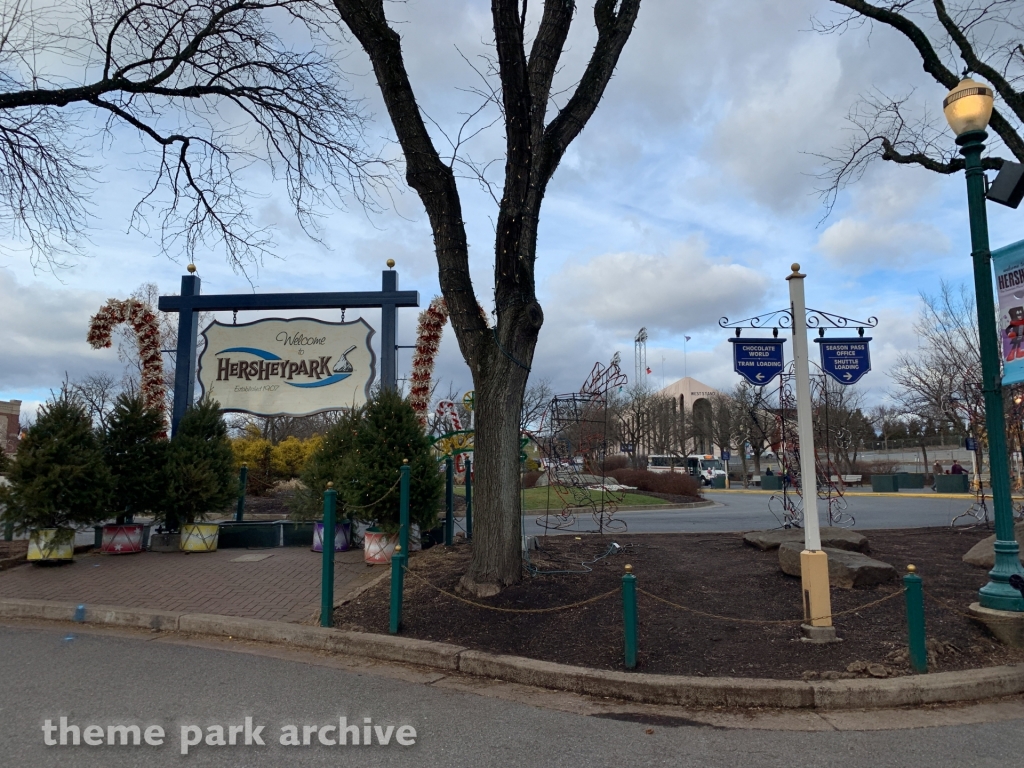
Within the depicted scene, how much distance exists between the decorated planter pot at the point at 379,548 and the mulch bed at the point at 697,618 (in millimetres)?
588

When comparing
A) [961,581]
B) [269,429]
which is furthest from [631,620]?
[269,429]

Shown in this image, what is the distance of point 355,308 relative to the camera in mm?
13625

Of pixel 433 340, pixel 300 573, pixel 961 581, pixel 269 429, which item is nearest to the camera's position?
pixel 961 581

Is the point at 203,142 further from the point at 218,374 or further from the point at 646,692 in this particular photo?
the point at 646,692

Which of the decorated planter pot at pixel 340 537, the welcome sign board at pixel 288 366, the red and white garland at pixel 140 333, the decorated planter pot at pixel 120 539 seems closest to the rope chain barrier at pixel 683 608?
the decorated planter pot at pixel 340 537

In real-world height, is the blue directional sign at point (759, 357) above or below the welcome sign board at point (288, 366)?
below

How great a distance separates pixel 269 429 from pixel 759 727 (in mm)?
39422

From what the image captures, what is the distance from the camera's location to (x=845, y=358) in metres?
9.03

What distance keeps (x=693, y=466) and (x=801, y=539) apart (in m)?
49.5

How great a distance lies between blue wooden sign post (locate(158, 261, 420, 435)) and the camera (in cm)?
1323

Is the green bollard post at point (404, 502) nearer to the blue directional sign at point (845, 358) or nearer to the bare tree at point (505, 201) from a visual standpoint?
the bare tree at point (505, 201)

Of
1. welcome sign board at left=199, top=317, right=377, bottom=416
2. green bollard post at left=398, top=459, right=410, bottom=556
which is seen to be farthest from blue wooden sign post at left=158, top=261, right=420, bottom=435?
green bollard post at left=398, top=459, right=410, bottom=556

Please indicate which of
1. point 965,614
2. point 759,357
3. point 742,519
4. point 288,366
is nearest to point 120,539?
point 288,366

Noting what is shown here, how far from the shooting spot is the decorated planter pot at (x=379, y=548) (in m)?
10.2
